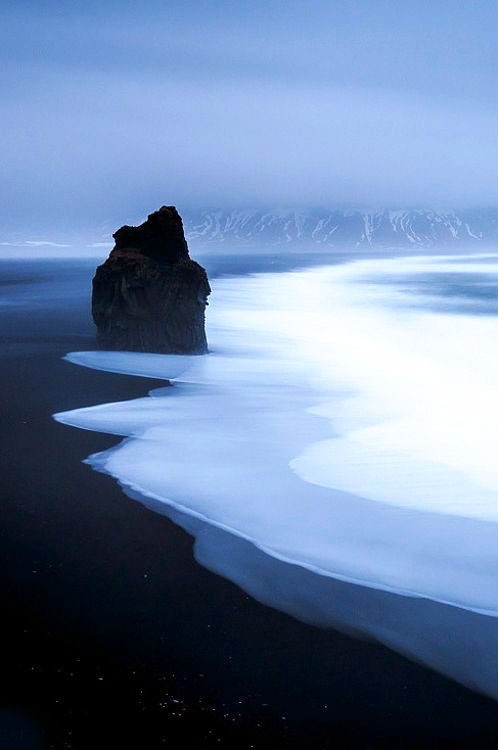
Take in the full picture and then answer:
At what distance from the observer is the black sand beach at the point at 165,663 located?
14.2 feet

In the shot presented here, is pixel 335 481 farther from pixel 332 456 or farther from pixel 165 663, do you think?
pixel 165 663

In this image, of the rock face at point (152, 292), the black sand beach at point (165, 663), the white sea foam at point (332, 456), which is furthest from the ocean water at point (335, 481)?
the rock face at point (152, 292)

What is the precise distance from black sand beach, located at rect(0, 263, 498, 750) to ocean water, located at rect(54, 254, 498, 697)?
294 millimetres

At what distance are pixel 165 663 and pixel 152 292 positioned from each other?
12.5 metres

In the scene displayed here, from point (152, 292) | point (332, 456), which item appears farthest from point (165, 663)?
point (152, 292)

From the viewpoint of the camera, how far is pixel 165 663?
4.92 metres

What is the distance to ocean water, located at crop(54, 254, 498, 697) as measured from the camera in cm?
580

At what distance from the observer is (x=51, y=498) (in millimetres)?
7652

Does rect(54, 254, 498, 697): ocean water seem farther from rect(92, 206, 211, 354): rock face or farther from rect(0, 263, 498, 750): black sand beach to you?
rect(92, 206, 211, 354): rock face

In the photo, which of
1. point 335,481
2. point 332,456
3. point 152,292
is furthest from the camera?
point 152,292

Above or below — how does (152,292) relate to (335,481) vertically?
above

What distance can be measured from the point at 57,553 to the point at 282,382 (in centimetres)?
899

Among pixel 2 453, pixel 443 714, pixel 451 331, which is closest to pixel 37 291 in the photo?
pixel 451 331

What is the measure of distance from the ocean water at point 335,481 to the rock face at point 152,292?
62cm
